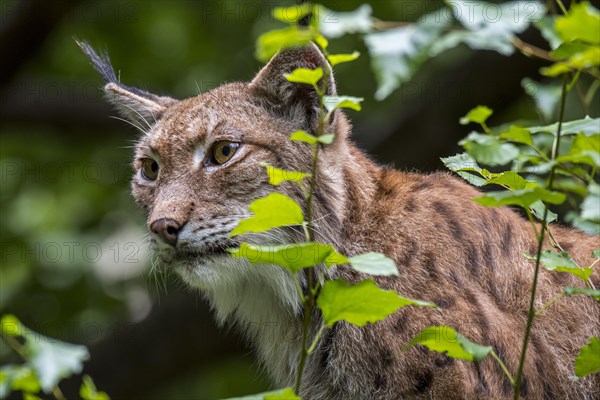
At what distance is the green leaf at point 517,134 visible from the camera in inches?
137

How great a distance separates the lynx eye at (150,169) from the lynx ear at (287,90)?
864 millimetres

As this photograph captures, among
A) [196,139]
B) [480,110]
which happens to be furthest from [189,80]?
[480,110]

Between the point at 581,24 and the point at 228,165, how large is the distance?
302 centimetres

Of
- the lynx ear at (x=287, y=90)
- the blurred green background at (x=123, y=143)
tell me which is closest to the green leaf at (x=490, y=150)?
the lynx ear at (x=287, y=90)

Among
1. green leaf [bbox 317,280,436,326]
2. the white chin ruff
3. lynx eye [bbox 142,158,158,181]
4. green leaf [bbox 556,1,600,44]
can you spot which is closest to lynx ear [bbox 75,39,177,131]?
lynx eye [bbox 142,158,158,181]

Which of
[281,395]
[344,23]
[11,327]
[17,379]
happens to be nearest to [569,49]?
[344,23]

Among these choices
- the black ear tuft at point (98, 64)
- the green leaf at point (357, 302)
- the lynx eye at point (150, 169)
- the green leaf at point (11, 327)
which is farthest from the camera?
the black ear tuft at point (98, 64)

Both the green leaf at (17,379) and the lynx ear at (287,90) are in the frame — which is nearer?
the green leaf at (17,379)

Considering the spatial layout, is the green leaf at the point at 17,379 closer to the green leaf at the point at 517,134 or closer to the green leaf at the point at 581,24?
the green leaf at the point at 517,134

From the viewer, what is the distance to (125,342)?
1045 centimetres

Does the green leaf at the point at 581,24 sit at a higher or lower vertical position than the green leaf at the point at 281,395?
higher

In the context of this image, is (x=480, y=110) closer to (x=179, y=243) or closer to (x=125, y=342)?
(x=179, y=243)

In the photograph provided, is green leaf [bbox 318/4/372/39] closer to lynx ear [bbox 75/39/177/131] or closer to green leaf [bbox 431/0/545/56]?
green leaf [bbox 431/0/545/56]

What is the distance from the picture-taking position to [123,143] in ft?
40.2
